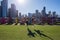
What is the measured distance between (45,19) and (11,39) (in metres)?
21.4

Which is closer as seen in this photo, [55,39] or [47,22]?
[55,39]

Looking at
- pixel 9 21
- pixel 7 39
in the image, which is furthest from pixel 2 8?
pixel 7 39

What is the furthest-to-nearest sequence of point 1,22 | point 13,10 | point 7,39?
point 13,10
point 1,22
point 7,39

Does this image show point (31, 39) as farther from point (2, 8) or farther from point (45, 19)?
point (2, 8)

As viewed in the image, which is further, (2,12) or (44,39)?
(2,12)

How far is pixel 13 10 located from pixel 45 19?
32.2 meters

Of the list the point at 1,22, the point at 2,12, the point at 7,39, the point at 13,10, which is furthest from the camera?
the point at 2,12

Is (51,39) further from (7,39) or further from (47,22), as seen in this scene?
(47,22)

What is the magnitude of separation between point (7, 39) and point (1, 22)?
63.7 ft

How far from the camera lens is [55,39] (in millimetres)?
11695

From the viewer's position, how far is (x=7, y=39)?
1143 cm

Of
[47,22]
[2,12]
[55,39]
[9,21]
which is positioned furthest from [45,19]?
[2,12]

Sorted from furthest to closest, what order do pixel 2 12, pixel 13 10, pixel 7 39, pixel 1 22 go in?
pixel 2 12, pixel 13 10, pixel 1 22, pixel 7 39

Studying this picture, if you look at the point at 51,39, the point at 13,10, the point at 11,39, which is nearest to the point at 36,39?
the point at 51,39
